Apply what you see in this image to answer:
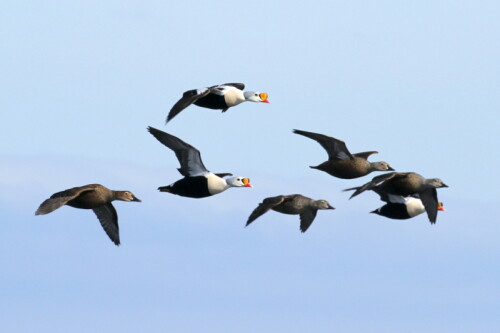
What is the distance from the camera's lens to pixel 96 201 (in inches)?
1169

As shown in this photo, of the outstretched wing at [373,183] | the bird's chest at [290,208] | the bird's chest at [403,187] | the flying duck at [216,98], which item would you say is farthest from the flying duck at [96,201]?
the bird's chest at [403,187]

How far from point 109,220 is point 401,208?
25.2 feet

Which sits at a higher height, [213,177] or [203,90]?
[203,90]

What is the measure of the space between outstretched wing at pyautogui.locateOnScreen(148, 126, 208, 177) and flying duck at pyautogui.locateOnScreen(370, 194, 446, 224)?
5.45m

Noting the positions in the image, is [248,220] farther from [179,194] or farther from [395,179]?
[395,179]

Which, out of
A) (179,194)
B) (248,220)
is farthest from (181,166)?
(248,220)

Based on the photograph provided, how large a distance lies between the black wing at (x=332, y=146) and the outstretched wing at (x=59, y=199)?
5508 mm

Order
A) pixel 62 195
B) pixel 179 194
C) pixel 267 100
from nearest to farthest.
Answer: pixel 62 195, pixel 179 194, pixel 267 100

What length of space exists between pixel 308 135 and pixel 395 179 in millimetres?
2573

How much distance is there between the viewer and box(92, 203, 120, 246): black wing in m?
31.9

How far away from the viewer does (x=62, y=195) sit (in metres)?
28.5

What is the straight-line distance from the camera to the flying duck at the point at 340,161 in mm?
31312

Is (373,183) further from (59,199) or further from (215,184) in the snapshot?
(59,199)

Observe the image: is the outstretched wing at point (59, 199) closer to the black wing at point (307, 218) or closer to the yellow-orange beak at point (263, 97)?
the yellow-orange beak at point (263, 97)
